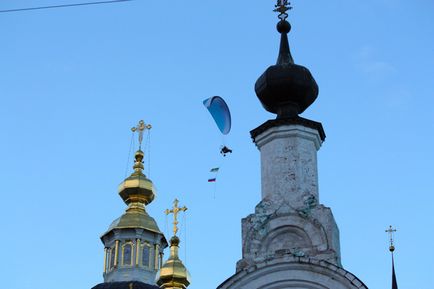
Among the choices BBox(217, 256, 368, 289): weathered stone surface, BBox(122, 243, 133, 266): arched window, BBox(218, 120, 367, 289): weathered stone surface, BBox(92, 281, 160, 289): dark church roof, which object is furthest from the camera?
BBox(122, 243, 133, 266): arched window

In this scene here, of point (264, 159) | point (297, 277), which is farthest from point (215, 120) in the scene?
point (297, 277)

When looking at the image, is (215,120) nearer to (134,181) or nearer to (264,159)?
(264,159)

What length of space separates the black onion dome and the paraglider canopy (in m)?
0.74

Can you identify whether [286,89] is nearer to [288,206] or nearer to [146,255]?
[288,206]

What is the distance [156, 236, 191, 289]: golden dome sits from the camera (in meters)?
26.7

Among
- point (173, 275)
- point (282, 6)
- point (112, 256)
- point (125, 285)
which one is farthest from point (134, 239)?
point (282, 6)

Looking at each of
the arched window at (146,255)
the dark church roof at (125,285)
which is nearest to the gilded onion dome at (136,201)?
the arched window at (146,255)

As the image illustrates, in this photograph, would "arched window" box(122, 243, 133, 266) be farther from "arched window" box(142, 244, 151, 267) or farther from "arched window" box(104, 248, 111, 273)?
"arched window" box(104, 248, 111, 273)

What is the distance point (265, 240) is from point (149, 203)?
50.3ft

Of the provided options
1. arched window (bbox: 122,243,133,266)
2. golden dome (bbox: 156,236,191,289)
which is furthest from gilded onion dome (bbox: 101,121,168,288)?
golden dome (bbox: 156,236,191,289)

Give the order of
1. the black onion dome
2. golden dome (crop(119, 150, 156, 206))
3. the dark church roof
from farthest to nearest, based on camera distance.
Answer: golden dome (crop(119, 150, 156, 206)), the dark church roof, the black onion dome

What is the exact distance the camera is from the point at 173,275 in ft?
87.6

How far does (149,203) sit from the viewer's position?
30.7 meters

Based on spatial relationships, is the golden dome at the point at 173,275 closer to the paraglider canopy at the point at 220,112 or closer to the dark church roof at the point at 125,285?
the dark church roof at the point at 125,285
